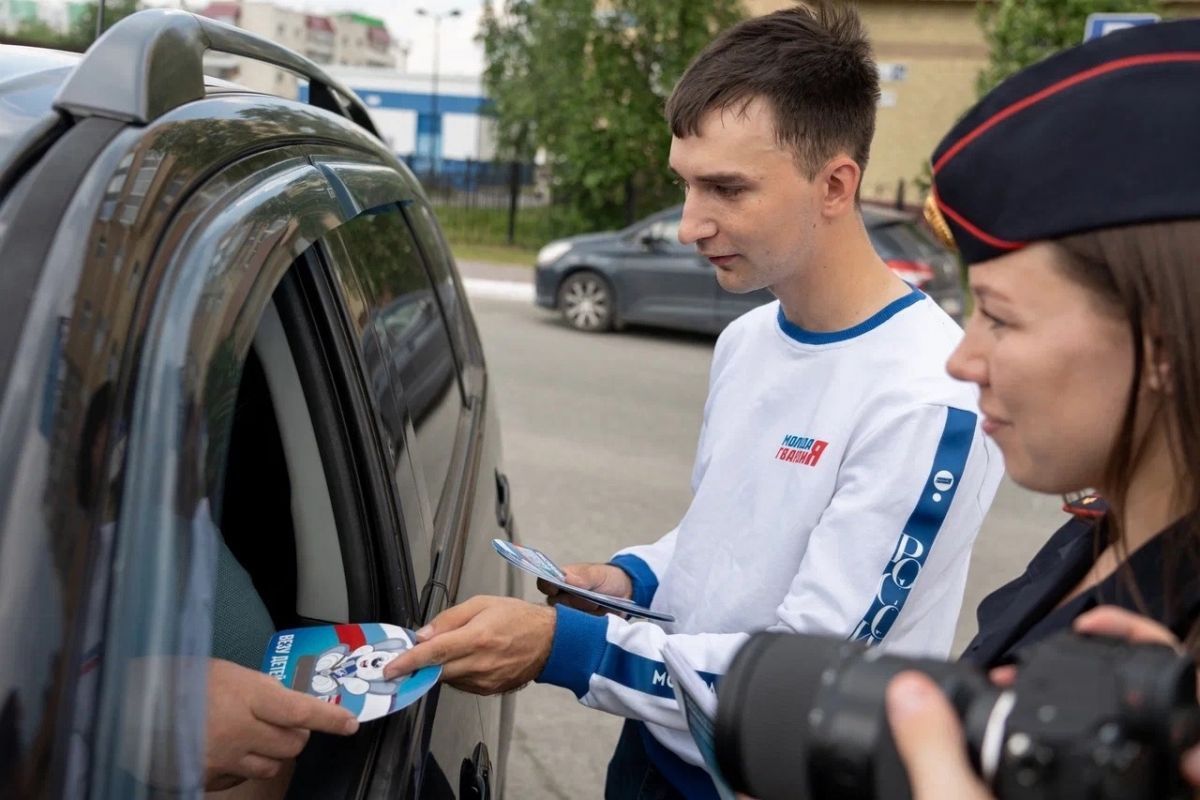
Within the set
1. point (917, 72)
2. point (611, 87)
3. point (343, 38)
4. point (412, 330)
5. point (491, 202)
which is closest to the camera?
point (412, 330)

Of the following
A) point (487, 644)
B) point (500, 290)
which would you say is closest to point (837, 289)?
point (487, 644)

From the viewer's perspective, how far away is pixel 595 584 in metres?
2.16

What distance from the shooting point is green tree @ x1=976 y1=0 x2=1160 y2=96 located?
16.0 m

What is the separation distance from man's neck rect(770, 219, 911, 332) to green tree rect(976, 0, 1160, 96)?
1527cm

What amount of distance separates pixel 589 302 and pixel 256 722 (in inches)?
436

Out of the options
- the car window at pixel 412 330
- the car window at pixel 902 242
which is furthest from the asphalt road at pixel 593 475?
the car window at pixel 902 242

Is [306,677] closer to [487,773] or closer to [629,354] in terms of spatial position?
[487,773]

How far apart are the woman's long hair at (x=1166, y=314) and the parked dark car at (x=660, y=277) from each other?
31.9 feet

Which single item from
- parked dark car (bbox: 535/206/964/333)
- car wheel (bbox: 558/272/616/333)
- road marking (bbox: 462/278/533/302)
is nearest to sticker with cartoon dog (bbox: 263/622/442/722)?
parked dark car (bbox: 535/206/964/333)

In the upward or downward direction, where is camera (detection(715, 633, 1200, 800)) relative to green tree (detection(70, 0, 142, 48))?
downward

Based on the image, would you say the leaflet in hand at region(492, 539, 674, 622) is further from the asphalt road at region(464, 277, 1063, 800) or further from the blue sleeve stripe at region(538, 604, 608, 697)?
the asphalt road at region(464, 277, 1063, 800)

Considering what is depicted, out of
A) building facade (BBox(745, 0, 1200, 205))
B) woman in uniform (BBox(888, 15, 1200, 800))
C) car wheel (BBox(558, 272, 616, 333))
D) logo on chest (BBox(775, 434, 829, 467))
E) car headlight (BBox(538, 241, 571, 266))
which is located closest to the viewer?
woman in uniform (BBox(888, 15, 1200, 800))

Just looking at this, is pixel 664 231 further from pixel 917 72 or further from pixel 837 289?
pixel 917 72

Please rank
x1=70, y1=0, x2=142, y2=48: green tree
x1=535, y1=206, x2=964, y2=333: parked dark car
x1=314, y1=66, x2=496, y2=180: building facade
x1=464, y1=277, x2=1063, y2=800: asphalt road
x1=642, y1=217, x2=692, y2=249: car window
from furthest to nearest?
x1=314, y1=66, x2=496, y2=180: building facade → x1=642, y1=217, x2=692, y2=249: car window → x1=535, y1=206, x2=964, y2=333: parked dark car → x1=464, y1=277, x2=1063, y2=800: asphalt road → x1=70, y1=0, x2=142, y2=48: green tree
